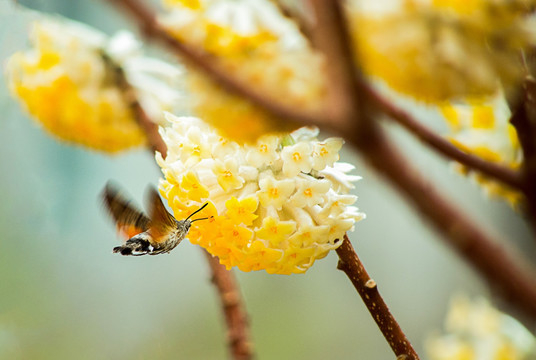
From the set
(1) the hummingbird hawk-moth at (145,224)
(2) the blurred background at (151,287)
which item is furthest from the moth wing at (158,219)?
(2) the blurred background at (151,287)

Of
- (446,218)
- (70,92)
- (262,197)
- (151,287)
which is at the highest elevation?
(151,287)

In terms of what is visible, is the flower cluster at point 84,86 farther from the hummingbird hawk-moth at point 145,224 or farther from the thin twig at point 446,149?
the thin twig at point 446,149

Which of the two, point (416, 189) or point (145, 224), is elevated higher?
point (145, 224)

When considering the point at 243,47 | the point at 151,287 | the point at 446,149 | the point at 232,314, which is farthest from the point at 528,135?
the point at 151,287

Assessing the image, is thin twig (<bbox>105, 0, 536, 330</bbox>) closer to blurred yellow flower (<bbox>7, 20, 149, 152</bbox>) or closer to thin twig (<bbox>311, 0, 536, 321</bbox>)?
thin twig (<bbox>311, 0, 536, 321</bbox>)

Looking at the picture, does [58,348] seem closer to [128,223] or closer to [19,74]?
[19,74]

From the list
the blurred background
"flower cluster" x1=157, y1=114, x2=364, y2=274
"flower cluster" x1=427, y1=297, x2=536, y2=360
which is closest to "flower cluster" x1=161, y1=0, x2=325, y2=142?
"flower cluster" x1=157, y1=114, x2=364, y2=274

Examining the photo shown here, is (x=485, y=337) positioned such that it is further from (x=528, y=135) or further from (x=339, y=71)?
(x=339, y=71)
